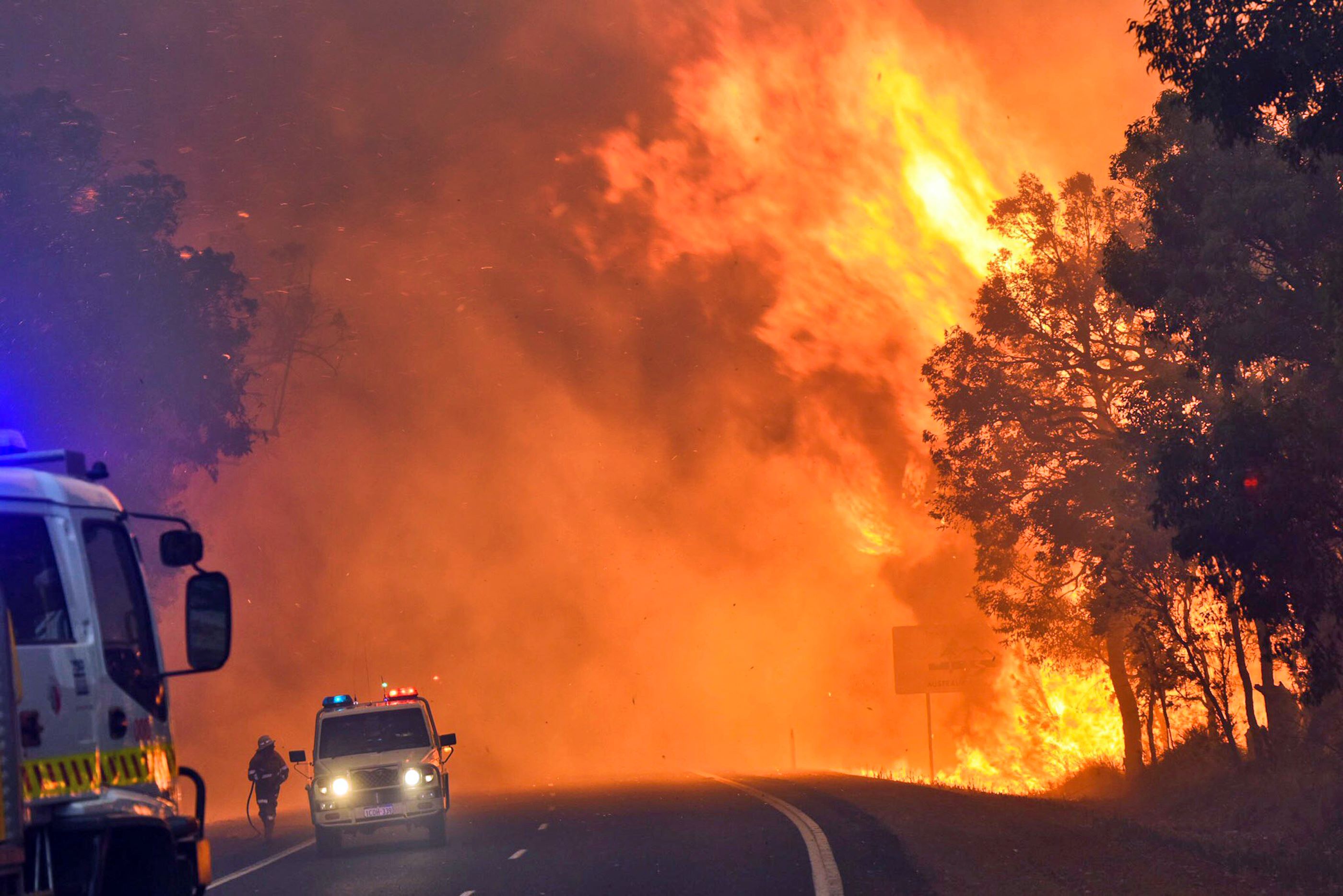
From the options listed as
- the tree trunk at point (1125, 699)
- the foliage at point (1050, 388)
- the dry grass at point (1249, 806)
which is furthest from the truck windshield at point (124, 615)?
the tree trunk at point (1125, 699)

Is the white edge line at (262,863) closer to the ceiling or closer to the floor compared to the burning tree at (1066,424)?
closer to the floor

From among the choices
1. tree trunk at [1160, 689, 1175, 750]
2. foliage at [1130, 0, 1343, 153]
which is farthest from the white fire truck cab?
tree trunk at [1160, 689, 1175, 750]

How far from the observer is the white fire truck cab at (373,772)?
→ 78.3ft

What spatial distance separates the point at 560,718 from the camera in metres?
102

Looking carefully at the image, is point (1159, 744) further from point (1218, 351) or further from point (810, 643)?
point (810, 643)

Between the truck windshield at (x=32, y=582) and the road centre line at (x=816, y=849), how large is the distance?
32.4 feet

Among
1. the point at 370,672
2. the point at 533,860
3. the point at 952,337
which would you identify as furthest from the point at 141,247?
the point at 370,672

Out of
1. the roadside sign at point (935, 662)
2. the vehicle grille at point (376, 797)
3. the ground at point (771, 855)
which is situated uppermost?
the roadside sign at point (935, 662)

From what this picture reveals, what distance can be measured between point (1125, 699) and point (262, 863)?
100 feet

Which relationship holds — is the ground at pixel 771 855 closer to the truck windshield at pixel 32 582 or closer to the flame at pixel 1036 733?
the truck windshield at pixel 32 582

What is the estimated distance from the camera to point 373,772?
24.1 metres

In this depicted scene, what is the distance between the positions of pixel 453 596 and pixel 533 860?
7953 centimetres

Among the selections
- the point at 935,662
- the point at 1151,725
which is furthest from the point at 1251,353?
the point at 935,662

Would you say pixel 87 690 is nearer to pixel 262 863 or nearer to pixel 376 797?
pixel 262 863
